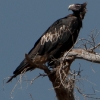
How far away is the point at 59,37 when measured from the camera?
9.42 metres

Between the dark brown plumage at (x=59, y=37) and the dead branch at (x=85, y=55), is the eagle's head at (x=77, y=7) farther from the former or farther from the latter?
the dead branch at (x=85, y=55)

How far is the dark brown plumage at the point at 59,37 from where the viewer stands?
29.6ft

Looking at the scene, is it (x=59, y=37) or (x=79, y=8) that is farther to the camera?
(x=79, y=8)

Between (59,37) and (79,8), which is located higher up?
(79,8)

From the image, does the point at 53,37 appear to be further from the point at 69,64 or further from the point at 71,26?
the point at 69,64

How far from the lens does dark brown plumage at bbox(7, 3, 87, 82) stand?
29.6 ft

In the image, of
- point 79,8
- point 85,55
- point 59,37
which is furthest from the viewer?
point 79,8

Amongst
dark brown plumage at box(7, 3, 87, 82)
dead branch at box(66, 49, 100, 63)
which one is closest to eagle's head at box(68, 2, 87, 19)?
dark brown plumage at box(7, 3, 87, 82)

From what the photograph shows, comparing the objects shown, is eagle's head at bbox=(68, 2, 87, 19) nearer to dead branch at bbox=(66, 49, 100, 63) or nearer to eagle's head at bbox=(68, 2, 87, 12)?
eagle's head at bbox=(68, 2, 87, 12)

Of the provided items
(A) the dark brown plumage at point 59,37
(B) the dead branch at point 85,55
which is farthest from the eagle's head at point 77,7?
(B) the dead branch at point 85,55

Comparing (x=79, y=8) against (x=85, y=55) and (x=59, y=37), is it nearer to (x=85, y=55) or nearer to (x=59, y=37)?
(x=59, y=37)

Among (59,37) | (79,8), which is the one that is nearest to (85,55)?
(59,37)

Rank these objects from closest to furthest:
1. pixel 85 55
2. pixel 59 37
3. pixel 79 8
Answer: pixel 85 55 → pixel 59 37 → pixel 79 8

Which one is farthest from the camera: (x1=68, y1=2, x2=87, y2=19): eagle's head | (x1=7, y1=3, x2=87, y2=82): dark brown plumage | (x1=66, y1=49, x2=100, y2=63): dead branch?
(x1=68, y1=2, x2=87, y2=19): eagle's head
